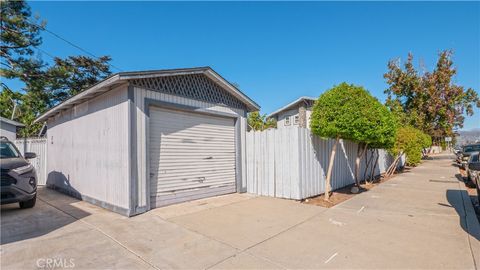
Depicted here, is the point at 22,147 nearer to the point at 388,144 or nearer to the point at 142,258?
the point at 142,258

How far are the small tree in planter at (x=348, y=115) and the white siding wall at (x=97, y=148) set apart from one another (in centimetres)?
515

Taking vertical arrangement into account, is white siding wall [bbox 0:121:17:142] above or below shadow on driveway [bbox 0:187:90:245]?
above

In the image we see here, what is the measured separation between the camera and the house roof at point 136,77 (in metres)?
5.33

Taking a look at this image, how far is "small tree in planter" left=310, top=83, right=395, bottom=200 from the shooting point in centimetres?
646

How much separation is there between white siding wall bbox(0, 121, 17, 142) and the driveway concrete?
371 inches

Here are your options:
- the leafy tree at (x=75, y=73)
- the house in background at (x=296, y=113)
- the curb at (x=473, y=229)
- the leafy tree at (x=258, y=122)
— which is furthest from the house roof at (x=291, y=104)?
the leafy tree at (x=75, y=73)

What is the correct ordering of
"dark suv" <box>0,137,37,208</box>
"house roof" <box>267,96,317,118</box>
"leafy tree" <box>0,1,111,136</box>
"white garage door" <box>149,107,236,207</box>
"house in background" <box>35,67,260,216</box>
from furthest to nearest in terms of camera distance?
"house roof" <box>267,96,317,118</box>, "leafy tree" <box>0,1,111,136</box>, "white garage door" <box>149,107,236,207</box>, "house in background" <box>35,67,260,216</box>, "dark suv" <box>0,137,37,208</box>

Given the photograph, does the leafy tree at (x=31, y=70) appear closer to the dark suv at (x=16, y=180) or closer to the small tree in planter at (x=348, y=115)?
the dark suv at (x=16, y=180)

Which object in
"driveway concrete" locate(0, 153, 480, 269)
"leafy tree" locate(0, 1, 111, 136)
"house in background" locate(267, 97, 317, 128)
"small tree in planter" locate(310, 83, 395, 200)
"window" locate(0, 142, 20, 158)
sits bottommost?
"driveway concrete" locate(0, 153, 480, 269)

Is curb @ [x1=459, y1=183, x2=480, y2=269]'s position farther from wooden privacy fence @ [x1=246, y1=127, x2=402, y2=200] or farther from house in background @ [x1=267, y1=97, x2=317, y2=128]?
house in background @ [x1=267, y1=97, x2=317, y2=128]

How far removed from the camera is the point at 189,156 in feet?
22.6

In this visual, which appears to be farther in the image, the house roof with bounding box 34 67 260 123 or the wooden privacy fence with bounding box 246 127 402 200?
the wooden privacy fence with bounding box 246 127 402 200

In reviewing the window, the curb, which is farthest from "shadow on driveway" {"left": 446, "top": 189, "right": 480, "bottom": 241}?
the window

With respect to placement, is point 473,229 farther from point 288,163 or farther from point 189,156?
point 189,156
